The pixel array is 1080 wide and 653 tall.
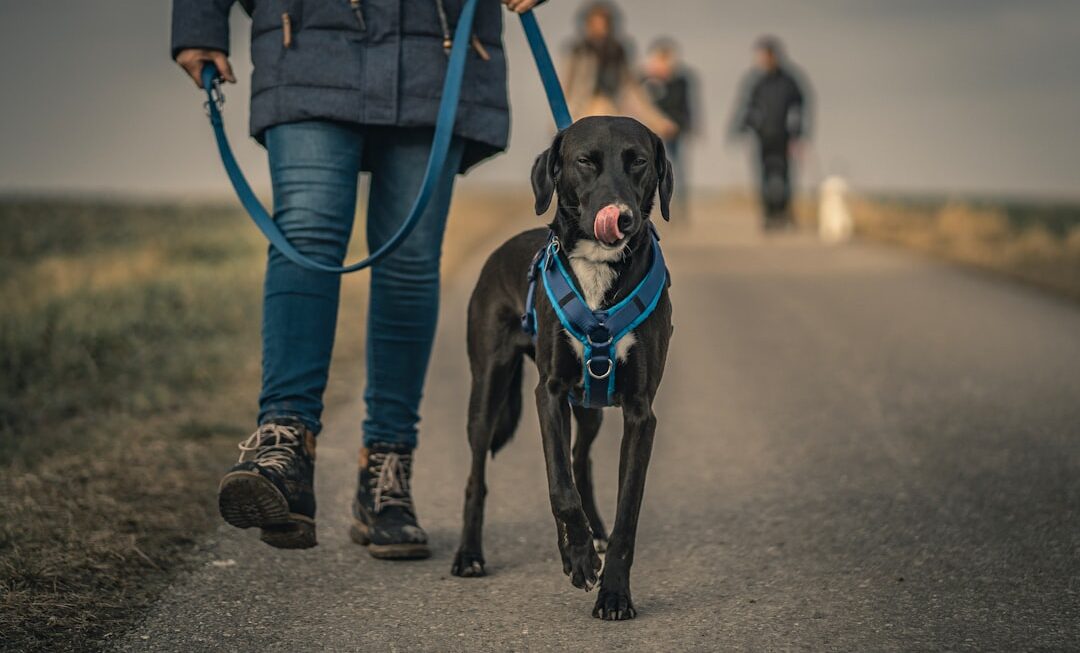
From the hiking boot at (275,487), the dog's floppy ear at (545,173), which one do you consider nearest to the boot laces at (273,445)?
the hiking boot at (275,487)

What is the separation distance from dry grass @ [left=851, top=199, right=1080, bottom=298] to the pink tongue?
9.15 m

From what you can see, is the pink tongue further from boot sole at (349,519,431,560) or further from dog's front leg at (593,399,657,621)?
boot sole at (349,519,431,560)

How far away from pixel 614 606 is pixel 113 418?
3.40m

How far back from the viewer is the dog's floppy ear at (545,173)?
372cm

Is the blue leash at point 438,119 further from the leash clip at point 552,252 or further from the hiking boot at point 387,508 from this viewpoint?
Result: the hiking boot at point 387,508

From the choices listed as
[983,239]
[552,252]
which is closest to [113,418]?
[552,252]

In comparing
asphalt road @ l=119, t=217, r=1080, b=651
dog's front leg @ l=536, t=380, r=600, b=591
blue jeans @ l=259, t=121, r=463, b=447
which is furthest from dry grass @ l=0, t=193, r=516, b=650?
dog's front leg @ l=536, t=380, r=600, b=591

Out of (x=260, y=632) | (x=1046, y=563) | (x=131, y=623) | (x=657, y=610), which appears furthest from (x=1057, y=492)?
(x=131, y=623)

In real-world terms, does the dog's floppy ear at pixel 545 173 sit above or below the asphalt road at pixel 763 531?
above

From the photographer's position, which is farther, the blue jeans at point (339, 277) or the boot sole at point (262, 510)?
the blue jeans at point (339, 277)

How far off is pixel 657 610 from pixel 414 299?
1.29 m

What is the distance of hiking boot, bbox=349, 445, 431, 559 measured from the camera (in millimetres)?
4078

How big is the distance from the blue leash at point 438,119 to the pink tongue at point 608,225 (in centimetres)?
65

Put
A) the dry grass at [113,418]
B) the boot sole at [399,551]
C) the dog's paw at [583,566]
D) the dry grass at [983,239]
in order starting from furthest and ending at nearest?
the dry grass at [983,239]
the boot sole at [399,551]
the dry grass at [113,418]
the dog's paw at [583,566]
